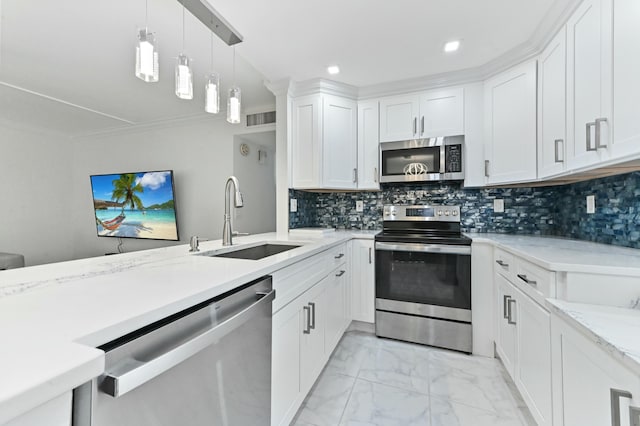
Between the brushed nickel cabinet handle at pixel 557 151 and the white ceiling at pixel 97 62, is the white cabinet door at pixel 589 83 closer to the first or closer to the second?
the brushed nickel cabinet handle at pixel 557 151

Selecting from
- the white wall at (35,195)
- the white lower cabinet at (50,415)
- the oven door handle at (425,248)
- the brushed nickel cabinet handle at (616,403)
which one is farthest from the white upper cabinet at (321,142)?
the white wall at (35,195)

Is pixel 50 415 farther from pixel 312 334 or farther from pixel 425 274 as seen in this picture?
pixel 425 274

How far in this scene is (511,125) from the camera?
2170 mm

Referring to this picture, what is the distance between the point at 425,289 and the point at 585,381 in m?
1.30

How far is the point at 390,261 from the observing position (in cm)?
232

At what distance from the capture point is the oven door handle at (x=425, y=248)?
2121 mm

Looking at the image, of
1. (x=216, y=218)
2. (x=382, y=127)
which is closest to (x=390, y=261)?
(x=382, y=127)

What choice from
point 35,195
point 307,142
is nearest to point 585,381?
point 307,142

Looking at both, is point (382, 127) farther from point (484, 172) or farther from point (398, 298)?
point (398, 298)

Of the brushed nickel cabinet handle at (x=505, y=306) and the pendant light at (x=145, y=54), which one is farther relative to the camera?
the brushed nickel cabinet handle at (x=505, y=306)

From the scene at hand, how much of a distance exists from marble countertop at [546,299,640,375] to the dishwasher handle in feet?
3.57

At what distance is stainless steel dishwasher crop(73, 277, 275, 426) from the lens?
21.5 inches

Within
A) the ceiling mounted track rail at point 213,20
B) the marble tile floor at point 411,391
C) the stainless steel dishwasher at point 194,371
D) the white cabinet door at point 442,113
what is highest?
the ceiling mounted track rail at point 213,20

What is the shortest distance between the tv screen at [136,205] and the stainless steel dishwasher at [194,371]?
10.9 feet
